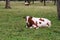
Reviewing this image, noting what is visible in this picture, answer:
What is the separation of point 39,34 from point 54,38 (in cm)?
92

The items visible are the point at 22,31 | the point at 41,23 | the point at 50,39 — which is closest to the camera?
the point at 50,39

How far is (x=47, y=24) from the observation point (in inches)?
419

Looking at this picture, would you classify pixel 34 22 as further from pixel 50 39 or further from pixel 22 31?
pixel 50 39

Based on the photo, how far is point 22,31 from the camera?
9734 millimetres

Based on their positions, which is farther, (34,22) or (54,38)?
(34,22)

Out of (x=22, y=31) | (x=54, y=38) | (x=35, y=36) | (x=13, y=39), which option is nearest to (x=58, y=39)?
(x=54, y=38)

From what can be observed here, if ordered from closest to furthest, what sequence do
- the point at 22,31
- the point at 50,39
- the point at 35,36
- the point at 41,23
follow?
the point at 50,39 → the point at 35,36 → the point at 22,31 → the point at 41,23

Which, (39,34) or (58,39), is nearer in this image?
(58,39)

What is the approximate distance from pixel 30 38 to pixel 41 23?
2501mm

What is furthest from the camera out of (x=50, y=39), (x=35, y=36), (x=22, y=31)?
(x=22, y=31)

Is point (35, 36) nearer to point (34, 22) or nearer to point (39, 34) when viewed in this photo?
point (39, 34)

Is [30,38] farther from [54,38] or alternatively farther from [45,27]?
[45,27]

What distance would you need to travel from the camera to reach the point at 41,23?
10.5 metres

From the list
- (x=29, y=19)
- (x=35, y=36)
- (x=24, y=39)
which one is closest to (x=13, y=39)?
(x=24, y=39)
